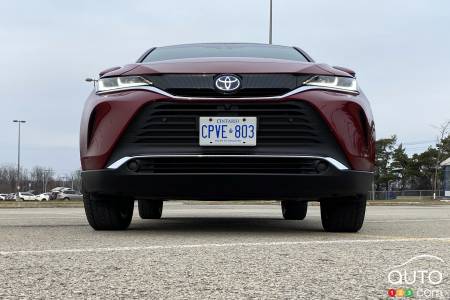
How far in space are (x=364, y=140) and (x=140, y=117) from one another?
1.63m

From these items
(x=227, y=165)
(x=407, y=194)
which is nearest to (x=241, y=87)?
(x=227, y=165)

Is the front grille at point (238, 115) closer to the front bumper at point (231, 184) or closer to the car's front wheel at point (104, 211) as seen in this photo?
the front bumper at point (231, 184)

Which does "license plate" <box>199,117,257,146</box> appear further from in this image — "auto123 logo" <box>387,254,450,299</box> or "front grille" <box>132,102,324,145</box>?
"auto123 logo" <box>387,254,450,299</box>

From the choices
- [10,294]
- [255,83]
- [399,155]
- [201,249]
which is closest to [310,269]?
[201,249]

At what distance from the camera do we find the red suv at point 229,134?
12.6 ft

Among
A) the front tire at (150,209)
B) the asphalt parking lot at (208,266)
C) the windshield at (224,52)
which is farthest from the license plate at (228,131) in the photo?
the front tire at (150,209)

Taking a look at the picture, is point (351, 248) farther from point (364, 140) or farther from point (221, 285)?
point (221, 285)

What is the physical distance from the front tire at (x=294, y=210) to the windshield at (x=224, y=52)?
6.99 ft

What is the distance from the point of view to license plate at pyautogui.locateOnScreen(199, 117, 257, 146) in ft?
12.5

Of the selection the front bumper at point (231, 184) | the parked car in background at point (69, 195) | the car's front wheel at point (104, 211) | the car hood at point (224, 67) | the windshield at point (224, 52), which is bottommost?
the parked car in background at point (69, 195)

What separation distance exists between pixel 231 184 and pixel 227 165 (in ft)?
0.45

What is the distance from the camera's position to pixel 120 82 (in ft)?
13.2

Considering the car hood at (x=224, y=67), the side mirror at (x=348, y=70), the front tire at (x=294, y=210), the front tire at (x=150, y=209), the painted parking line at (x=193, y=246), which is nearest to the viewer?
the painted parking line at (x=193, y=246)

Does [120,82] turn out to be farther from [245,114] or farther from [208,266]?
[208,266]
